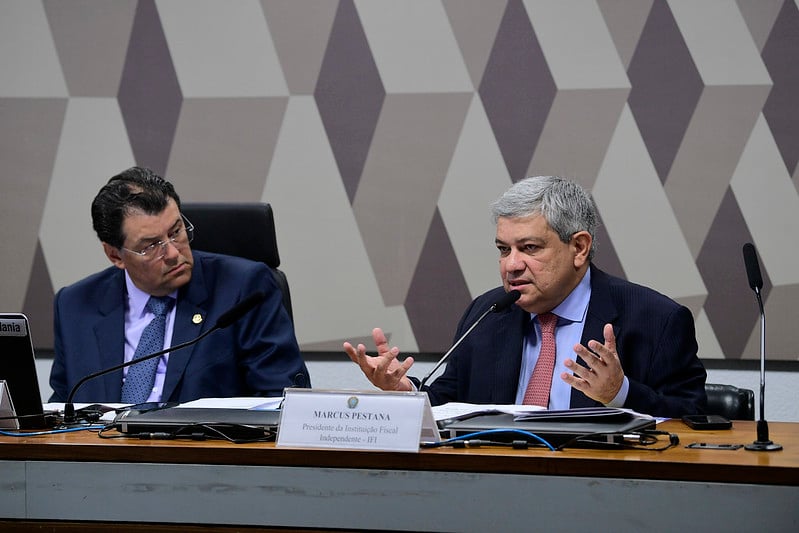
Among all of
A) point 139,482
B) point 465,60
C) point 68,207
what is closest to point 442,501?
point 139,482

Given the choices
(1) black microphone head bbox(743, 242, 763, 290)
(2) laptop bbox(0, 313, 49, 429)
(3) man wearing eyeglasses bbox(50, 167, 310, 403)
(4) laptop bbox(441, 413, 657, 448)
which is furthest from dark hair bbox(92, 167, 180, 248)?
(1) black microphone head bbox(743, 242, 763, 290)

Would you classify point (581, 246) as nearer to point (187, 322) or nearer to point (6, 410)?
point (187, 322)

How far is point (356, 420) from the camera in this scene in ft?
5.70

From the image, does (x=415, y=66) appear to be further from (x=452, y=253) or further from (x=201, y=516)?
(x=201, y=516)

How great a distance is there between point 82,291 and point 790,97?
2278mm

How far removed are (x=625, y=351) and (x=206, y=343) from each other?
3.60 feet

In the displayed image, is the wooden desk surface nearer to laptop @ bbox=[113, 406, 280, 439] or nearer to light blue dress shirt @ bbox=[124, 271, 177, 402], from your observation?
laptop @ bbox=[113, 406, 280, 439]

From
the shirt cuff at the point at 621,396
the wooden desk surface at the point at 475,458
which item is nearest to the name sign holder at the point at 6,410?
the wooden desk surface at the point at 475,458

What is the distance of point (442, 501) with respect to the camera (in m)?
1.65

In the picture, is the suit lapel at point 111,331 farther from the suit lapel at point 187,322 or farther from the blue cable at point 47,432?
the blue cable at point 47,432

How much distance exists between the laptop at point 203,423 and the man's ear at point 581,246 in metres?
0.93

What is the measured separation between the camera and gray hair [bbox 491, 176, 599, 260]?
8.27 feet

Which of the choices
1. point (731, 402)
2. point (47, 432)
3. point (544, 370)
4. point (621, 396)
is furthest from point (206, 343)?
point (731, 402)

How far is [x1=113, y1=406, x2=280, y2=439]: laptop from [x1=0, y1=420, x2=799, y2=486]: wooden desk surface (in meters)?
0.06
